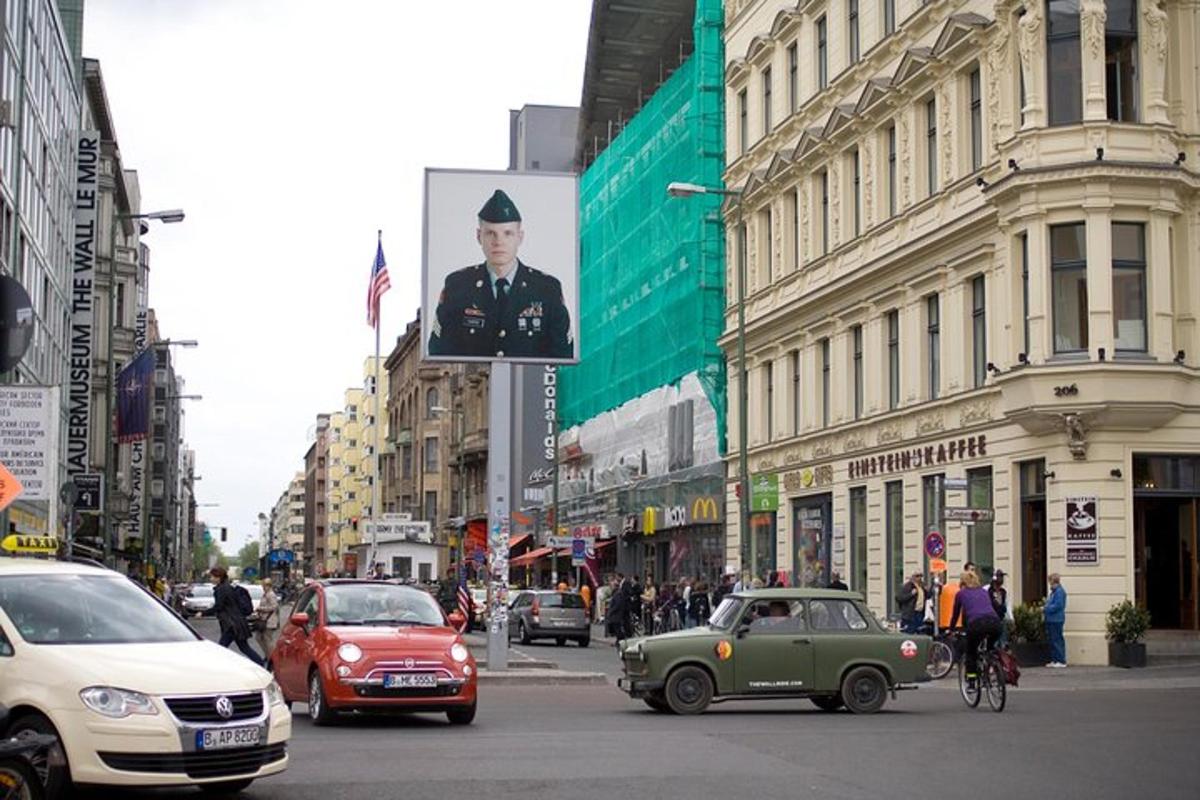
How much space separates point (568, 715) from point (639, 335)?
134 ft

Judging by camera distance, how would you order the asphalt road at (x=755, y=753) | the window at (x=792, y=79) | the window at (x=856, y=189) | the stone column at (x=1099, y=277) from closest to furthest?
1. the asphalt road at (x=755, y=753)
2. the stone column at (x=1099, y=277)
3. the window at (x=856, y=189)
4. the window at (x=792, y=79)

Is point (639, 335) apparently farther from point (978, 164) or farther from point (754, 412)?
point (978, 164)

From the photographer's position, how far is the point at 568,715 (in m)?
20.4

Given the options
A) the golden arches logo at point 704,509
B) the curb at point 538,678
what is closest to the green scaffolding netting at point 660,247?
the golden arches logo at point 704,509

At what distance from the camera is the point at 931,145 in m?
37.5

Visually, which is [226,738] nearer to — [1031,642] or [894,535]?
[1031,642]

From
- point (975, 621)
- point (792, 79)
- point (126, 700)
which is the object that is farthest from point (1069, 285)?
point (126, 700)

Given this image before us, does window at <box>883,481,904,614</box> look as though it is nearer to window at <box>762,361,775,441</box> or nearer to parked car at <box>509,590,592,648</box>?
window at <box>762,361,775,441</box>

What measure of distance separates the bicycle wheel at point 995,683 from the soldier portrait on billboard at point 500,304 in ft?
35.5

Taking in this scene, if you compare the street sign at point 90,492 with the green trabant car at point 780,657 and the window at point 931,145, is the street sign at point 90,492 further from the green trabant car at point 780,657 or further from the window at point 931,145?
the green trabant car at point 780,657

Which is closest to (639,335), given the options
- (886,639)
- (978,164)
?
(978,164)

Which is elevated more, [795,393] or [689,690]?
[795,393]

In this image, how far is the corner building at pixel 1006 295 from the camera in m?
30.9

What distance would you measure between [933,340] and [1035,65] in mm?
7568
